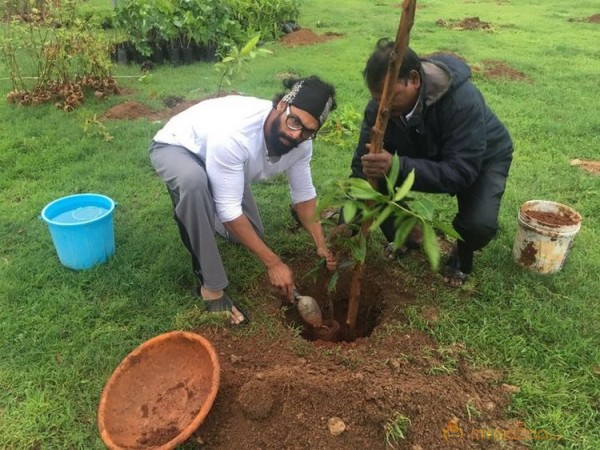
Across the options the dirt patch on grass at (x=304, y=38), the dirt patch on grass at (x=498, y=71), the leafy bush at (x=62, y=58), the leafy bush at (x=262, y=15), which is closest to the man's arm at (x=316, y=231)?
the leafy bush at (x=62, y=58)

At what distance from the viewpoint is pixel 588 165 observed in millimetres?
4180

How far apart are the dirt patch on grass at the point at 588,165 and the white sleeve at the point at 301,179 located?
2704 millimetres

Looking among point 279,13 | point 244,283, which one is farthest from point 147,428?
point 279,13

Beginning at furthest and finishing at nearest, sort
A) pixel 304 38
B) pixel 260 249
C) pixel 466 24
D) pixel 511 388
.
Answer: pixel 466 24
pixel 304 38
pixel 260 249
pixel 511 388

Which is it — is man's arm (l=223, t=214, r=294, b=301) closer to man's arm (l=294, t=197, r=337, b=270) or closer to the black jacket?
man's arm (l=294, t=197, r=337, b=270)

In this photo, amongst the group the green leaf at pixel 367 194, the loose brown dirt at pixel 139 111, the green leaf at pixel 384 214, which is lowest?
the loose brown dirt at pixel 139 111

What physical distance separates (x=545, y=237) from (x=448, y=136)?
0.89m

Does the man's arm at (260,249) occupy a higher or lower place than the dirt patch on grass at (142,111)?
higher

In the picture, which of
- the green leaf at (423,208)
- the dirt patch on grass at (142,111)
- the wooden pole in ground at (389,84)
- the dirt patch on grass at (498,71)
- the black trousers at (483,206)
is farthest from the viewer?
the dirt patch on grass at (498,71)

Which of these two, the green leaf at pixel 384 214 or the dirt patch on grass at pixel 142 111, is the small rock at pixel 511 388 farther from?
the dirt patch on grass at pixel 142 111

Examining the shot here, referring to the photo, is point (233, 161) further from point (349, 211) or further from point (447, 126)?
point (447, 126)

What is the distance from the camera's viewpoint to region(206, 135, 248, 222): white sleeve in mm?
2289

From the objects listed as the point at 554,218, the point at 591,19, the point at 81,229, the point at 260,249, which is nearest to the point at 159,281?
the point at 81,229

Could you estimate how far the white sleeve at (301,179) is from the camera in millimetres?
2617
